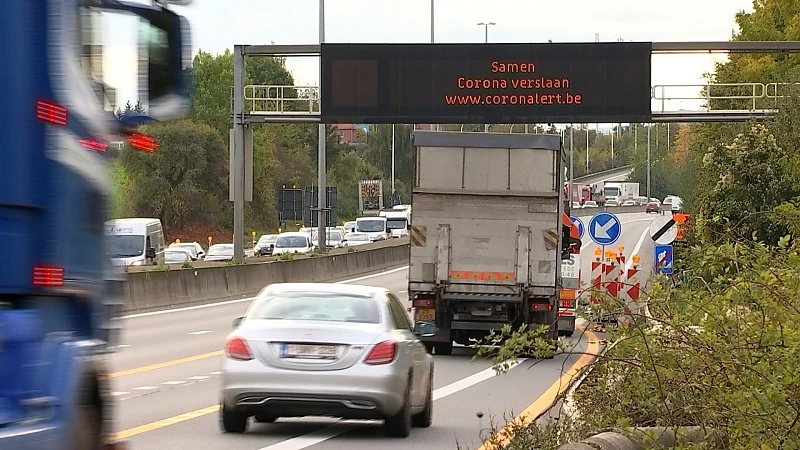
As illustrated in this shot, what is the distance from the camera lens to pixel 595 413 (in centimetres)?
1085

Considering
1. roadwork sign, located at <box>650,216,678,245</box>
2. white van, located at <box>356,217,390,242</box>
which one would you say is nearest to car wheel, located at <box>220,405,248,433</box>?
roadwork sign, located at <box>650,216,678,245</box>

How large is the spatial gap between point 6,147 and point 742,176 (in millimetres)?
31721

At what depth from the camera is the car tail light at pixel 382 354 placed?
13.5m

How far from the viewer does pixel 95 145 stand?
21.3 ft

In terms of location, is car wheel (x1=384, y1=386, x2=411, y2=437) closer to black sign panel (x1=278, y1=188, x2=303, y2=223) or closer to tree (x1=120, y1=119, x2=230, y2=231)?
black sign panel (x1=278, y1=188, x2=303, y2=223)

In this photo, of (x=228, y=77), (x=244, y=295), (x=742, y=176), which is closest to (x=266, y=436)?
(x=742, y=176)

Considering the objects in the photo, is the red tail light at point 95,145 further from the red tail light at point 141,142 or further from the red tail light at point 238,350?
the red tail light at point 238,350

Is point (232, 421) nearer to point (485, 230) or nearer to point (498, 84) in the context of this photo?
point (485, 230)

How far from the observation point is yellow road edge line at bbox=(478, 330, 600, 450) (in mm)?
10086

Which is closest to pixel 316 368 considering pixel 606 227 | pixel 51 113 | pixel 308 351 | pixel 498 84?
pixel 308 351

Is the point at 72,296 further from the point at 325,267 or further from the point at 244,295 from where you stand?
the point at 325,267

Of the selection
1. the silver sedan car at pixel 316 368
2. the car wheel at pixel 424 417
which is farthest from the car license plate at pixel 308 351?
the car wheel at pixel 424 417

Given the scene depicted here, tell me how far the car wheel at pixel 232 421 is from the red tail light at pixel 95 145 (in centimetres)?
727

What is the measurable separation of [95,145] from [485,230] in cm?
1911
